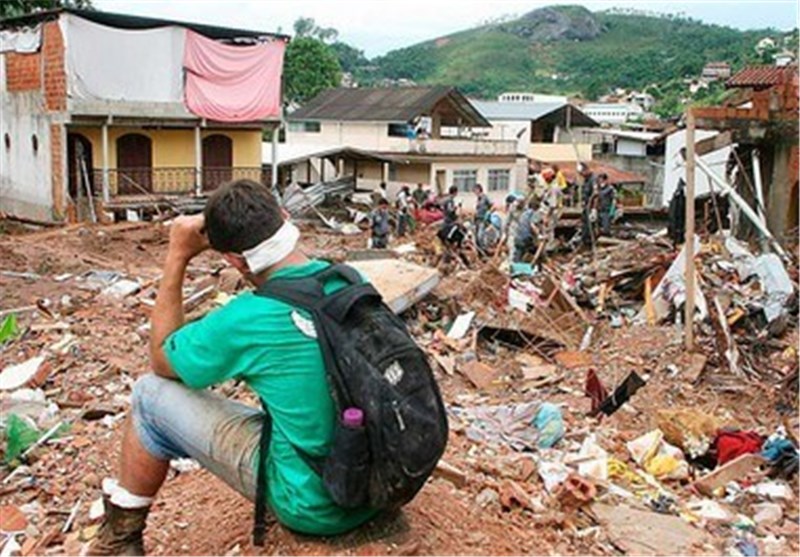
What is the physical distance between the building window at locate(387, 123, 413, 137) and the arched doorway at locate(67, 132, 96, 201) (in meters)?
13.8

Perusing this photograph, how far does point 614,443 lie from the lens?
613 centimetres

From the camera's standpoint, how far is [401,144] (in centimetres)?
3409

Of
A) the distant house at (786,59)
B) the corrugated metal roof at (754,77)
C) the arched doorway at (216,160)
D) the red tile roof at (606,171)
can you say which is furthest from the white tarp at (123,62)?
the red tile roof at (606,171)

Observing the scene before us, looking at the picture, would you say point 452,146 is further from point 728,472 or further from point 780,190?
point 728,472

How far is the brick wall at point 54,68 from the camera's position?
22.3 m

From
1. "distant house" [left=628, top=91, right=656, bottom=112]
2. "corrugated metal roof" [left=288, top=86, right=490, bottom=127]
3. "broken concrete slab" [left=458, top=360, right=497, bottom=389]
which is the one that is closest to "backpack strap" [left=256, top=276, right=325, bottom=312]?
"broken concrete slab" [left=458, top=360, right=497, bottom=389]

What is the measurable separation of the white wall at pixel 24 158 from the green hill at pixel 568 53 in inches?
2980

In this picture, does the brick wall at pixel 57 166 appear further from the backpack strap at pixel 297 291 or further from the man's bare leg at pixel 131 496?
the backpack strap at pixel 297 291

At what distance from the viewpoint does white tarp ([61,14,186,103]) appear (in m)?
22.2

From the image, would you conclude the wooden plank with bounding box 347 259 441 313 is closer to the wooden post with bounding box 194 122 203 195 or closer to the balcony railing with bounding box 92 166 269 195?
the balcony railing with bounding box 92 166 269 195

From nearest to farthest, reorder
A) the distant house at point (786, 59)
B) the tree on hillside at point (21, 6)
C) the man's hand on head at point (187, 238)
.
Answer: the man's hand on head at point (187, 238) < the distant house at point (786, 59) < the tree on hillside at point (21, 6)

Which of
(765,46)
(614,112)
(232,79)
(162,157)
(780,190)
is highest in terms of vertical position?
(765,46)

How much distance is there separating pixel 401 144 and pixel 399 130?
1.69 meters

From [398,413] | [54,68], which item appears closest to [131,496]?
[398,413]
